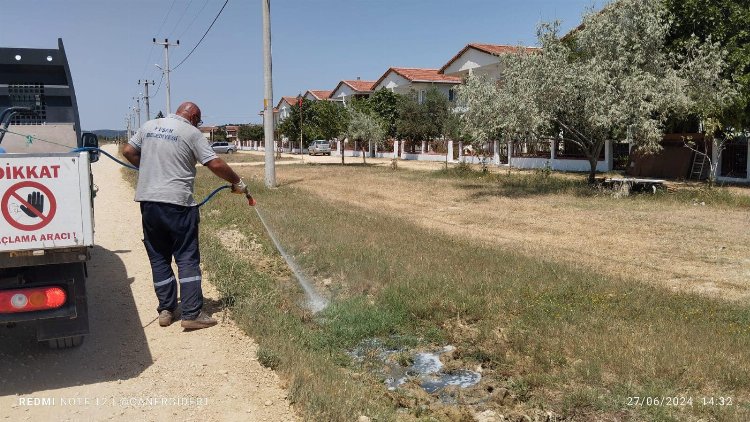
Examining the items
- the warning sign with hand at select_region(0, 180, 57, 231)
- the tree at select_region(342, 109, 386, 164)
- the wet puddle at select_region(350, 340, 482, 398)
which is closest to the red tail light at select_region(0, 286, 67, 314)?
the warning sign with hand at select_region(0, 180, 57, 231)

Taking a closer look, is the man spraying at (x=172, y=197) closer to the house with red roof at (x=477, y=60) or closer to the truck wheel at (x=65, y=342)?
the truck wheel at (x=65, y=342)

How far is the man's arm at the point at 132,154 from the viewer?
17.7 ft

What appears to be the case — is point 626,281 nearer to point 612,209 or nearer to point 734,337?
point 734,337

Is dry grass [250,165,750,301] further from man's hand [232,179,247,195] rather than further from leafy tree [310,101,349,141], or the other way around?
leafy tree [310,101,349,141]

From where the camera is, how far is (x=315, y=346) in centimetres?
505

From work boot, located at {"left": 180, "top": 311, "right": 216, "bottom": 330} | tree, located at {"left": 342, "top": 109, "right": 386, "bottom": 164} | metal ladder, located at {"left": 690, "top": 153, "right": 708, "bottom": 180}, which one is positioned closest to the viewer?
work boot, located at {"left": 180, "top": 311, "right": 216, "bottom": 330}

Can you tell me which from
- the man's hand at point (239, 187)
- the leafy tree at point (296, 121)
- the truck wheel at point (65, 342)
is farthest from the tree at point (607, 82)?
the leafy tree at point (296, 121)

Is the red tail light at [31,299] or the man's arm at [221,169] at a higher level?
the man's arm at [221,169]

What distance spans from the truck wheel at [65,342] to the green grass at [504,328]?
138 cm

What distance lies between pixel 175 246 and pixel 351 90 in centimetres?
6314

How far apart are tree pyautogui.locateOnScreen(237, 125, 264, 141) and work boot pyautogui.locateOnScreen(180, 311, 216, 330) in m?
83.8

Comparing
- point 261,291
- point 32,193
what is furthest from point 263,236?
point 32,193

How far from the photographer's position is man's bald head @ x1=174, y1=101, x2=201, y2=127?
5441 millimetres

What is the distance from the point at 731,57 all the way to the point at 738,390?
17853 mm
